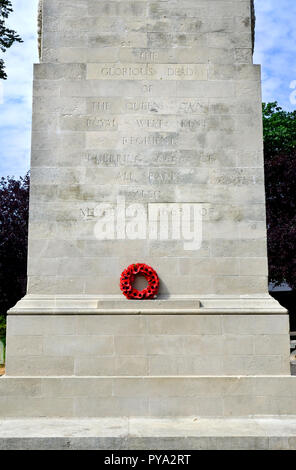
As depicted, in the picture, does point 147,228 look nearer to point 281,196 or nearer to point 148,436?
point 148,436

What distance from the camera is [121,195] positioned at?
1209 cm

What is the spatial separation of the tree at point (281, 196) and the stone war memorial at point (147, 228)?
732 inches

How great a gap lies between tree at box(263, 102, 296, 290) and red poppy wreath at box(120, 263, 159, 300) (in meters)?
19.8

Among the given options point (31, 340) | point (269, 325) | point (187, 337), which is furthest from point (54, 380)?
point (269, 325)

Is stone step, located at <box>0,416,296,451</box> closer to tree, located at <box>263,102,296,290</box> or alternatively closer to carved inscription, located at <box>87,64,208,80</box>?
carved inscription, located at <box>87,64,208,80</box>

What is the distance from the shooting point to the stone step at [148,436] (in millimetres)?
9258

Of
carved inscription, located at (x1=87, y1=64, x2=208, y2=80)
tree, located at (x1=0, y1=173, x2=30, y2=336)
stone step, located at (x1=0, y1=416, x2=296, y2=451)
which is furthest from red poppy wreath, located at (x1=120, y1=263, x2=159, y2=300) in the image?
tree, located at (x1=0, y1=173, x2=30, y2=336)

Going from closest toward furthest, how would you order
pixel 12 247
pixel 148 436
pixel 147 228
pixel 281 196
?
pixel 148 436, pixel 147 228, pixel 281 196, pixel 12 247

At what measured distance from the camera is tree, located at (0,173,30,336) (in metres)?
35.4

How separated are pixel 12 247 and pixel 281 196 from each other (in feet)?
61.2

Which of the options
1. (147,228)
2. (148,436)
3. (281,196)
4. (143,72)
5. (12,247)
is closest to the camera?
(148,436)

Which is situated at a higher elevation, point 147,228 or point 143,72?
point 143,72

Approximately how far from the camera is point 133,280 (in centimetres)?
1173

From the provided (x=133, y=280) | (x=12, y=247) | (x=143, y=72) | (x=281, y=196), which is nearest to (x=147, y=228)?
(x=133, y=280)
